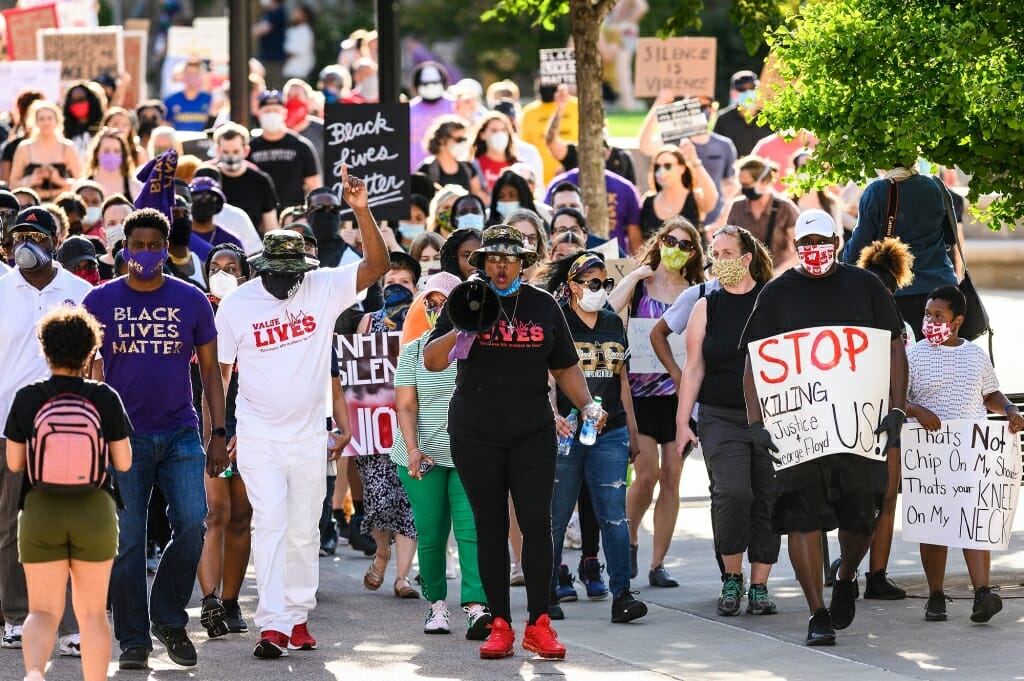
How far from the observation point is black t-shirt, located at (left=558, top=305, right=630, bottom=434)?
1011 cm

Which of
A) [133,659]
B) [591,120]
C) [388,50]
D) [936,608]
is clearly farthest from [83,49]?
[936,608]

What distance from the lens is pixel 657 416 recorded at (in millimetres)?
10906

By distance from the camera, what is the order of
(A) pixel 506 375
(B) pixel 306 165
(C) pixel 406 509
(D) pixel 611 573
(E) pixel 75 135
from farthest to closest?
(E) pixel 75 135, (B) pixel 306 165, (C) pixel 406 509, (D) pixel 611 573, (A) pixel 506 375

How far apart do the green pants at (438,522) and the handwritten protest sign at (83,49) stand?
15705 mm

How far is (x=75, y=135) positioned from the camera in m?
18.7

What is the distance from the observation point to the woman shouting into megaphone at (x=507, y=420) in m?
8.84

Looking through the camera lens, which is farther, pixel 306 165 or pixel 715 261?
pixel 306 165

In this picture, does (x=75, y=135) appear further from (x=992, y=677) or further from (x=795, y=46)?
(x=992, y=677)

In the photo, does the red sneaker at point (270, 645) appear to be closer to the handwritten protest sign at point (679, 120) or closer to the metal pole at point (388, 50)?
the metal pole at point (388, 50)

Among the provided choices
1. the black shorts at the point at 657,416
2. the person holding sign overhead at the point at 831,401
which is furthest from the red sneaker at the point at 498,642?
the black shorts at the point at 657,416

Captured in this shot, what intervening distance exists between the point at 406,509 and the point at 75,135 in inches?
367

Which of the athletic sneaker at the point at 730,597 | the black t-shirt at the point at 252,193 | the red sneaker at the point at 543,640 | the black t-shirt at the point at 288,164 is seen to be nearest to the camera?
the red sneaker at the point at 543,640

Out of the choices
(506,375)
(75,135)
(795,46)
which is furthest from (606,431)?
(75,135)

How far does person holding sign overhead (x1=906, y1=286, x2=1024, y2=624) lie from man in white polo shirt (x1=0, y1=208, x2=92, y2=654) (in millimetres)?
3927
